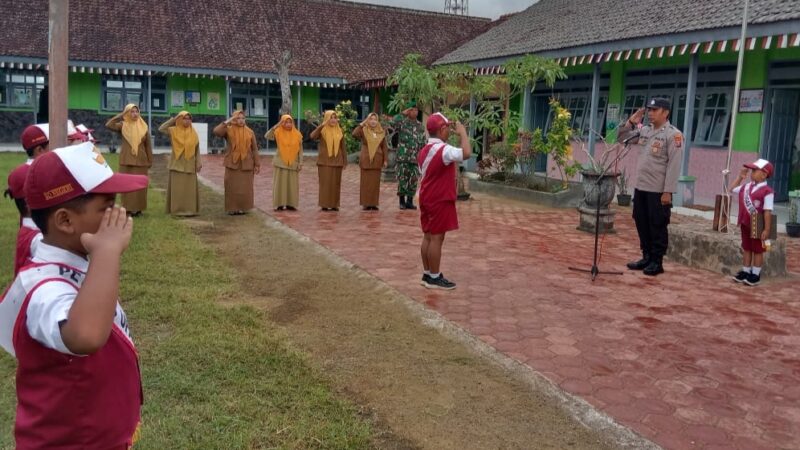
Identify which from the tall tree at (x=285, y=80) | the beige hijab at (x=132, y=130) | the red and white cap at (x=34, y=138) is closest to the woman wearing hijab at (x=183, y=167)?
the beige hijab at (x=132, y=130)

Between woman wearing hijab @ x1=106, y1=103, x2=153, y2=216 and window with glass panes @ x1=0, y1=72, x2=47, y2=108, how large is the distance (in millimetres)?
17277

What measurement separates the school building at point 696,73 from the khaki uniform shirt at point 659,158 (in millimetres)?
2812

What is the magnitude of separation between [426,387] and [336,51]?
968 inches

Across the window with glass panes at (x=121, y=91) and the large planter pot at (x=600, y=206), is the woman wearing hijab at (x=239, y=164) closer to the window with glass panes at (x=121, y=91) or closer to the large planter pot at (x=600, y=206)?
the large planter pot at (x=600, y=206)

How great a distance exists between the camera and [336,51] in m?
27.1

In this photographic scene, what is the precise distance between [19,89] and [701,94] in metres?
22.0

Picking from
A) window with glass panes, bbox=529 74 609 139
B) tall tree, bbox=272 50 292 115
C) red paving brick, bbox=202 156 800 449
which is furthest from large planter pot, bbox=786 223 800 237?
tall tree, bbox=272 50 292 115

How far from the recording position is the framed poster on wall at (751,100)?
11573mm

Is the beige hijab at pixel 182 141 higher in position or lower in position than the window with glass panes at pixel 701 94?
lower

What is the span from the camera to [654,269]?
696cm

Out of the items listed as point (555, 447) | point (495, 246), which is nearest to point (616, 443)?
point (555, 447)

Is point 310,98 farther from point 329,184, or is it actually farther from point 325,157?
point 329,184

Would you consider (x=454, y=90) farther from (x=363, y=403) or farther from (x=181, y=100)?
(x=181, y=100)

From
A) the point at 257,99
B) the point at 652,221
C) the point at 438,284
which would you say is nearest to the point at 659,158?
the point at 652,221
